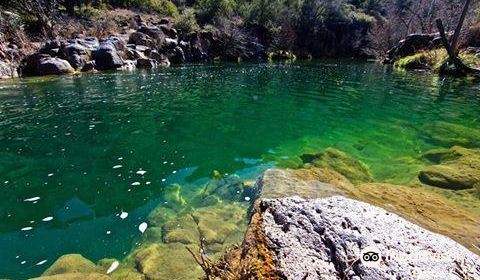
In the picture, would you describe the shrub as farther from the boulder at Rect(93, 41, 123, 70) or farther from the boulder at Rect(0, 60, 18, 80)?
the boulder at Rect(0, 60, 18, 80)

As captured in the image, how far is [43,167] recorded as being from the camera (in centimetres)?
900

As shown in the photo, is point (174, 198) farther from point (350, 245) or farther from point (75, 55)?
point (75, 55)

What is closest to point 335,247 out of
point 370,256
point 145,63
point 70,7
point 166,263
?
point 370,256

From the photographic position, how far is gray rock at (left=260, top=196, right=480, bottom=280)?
3.07m

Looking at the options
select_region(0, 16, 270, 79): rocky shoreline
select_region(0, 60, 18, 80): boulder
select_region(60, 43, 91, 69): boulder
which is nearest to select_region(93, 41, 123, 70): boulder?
select_region(0, 16, 270, 79): rocky shoreline

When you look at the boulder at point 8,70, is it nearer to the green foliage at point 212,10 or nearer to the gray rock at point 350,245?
the green foliage at point 212,10

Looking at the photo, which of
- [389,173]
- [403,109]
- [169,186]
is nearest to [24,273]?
[169,186]

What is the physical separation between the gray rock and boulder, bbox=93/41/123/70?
97.1 feet

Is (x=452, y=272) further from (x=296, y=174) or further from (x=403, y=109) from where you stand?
(x=403, y=109)

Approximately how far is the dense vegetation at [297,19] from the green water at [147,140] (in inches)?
912

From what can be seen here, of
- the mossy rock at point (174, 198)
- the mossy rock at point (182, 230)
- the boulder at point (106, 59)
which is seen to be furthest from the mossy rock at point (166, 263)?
the boulder at point (106, 59)

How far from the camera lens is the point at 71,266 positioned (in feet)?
17.3

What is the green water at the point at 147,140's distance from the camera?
6566 millimetres

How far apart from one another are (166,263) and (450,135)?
10.8m
